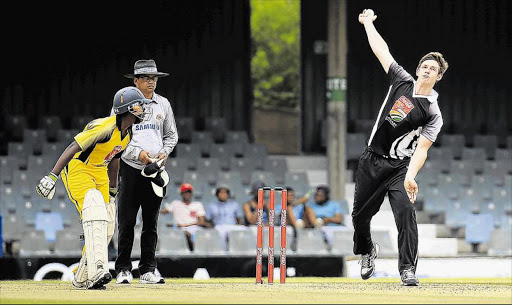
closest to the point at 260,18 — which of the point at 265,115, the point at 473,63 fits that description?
the point at 265,115

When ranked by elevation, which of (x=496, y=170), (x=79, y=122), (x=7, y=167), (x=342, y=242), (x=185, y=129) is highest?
(x=79, y=122)

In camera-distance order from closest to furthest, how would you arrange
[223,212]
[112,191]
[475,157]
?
[112,191]
[223,212]
[475,157]

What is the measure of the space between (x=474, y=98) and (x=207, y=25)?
18.0 ft

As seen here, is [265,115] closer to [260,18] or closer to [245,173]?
[260,18]

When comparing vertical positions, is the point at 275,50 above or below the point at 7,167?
above

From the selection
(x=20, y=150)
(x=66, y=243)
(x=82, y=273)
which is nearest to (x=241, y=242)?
(x=66, y=243)

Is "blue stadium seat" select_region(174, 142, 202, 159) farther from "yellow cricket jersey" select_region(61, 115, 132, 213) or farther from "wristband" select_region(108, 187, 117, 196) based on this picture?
"yellow cricket jersey" select_region(61, 115, 132, 213)

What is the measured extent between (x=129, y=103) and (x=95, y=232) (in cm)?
100

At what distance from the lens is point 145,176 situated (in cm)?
954

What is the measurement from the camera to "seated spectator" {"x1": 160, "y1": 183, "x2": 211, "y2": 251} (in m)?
15.3

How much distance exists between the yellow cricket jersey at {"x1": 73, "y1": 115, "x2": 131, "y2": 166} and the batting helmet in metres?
0.10

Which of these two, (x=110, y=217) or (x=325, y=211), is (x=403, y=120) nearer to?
(x=110, y=217)

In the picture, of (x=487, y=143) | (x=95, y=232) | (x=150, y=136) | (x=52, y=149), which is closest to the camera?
(x=95, y=232)

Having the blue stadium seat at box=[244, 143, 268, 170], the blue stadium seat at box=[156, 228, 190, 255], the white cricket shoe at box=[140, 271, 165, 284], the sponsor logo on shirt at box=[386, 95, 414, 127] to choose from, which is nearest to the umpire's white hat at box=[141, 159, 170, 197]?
the white cricket shoe at box=[140, 271, 165, 284]
